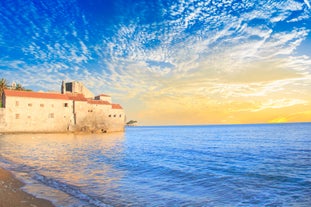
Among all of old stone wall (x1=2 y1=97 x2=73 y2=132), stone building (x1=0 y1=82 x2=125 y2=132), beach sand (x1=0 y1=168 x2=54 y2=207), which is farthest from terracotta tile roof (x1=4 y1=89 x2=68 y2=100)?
beach sand (x1=0 y1=168 x2=54 y2=207)

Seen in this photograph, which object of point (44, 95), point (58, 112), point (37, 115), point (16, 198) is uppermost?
point (44, 95)

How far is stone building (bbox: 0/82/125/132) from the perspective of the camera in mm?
53031

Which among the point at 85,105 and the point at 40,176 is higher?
the point at 85,105

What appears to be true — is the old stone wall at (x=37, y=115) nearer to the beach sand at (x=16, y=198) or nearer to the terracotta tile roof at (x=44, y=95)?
the terracotta tile roof at (x=44, y=95)

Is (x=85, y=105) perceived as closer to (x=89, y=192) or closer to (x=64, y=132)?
(x=64, y=132)

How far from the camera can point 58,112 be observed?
60.2 m

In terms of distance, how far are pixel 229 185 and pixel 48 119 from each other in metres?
55.9

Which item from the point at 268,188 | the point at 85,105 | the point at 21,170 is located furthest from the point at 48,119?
the point at 268,188

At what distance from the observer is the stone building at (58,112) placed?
174 feet

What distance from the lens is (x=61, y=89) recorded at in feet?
238

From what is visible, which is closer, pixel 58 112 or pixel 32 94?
pixel 32 94

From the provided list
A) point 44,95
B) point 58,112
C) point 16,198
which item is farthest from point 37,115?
point 16,198

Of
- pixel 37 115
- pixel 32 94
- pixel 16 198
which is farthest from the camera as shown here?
pixel 32 94

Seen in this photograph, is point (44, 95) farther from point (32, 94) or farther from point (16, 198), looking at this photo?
point (16, 198)
